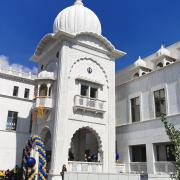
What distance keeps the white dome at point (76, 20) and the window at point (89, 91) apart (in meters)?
5.30

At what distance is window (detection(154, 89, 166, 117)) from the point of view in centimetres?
2170

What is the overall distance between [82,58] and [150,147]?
987 cm

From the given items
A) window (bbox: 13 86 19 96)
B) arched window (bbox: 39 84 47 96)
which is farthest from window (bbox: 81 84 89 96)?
window (bbox: 13 86 19 96)

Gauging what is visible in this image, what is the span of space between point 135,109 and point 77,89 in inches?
244

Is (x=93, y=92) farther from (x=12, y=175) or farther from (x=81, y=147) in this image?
(x=12, y=175)

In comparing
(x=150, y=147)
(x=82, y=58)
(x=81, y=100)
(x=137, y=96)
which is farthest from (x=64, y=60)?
(x=150, y=147)

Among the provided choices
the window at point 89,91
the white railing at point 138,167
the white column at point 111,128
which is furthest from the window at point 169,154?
the window at point 89,91

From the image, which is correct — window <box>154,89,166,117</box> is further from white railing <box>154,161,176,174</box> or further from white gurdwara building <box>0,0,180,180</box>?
white railing <box>154,161,176,174</box>

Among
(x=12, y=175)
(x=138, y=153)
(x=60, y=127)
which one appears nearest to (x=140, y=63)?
→ (x=138, y=153)

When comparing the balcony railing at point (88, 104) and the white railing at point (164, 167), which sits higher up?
the balcony railing at point (88, 104)

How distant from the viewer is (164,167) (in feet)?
66.9

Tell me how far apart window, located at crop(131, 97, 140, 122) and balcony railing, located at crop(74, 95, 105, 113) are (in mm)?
3405

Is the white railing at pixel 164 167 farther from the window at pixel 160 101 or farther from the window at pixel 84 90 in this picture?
the window at pixel 84 90

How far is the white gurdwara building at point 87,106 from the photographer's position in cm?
2088
